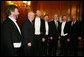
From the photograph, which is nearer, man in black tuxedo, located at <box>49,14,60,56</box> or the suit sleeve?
the suit sleeve

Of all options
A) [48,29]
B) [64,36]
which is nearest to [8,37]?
[48,29]

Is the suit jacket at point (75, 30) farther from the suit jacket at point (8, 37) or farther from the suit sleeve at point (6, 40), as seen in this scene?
the suit sleeve at point (6, 40)

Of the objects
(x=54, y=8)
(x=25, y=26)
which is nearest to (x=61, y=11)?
(x=54, y=8)

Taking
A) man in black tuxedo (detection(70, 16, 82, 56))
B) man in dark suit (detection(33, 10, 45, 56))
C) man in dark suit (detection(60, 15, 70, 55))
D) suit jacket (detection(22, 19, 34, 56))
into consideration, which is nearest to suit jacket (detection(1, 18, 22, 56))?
suit jacket (detection(22, 19, 34, 56))

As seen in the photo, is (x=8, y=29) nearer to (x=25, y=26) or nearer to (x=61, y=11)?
(x=25, y=26)

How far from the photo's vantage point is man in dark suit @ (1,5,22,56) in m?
3.27

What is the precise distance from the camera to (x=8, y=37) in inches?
129

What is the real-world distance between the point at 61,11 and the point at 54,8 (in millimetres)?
352

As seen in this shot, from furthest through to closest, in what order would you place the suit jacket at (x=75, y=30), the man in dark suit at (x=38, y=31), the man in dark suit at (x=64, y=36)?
the man in dark suit at (x=64, y=36), the suit jacket at (x=75, y=30), the man in dark suit at (x=38, y=31)

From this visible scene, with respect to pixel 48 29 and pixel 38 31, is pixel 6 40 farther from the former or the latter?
pixel 48 29

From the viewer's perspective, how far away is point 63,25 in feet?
19.7

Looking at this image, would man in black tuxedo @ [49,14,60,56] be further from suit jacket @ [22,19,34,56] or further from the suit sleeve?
the suit sleeve

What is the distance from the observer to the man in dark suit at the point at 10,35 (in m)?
3.27

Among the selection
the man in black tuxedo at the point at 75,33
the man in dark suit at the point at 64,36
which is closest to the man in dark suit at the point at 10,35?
the man in dark suit at the point at 64,36
